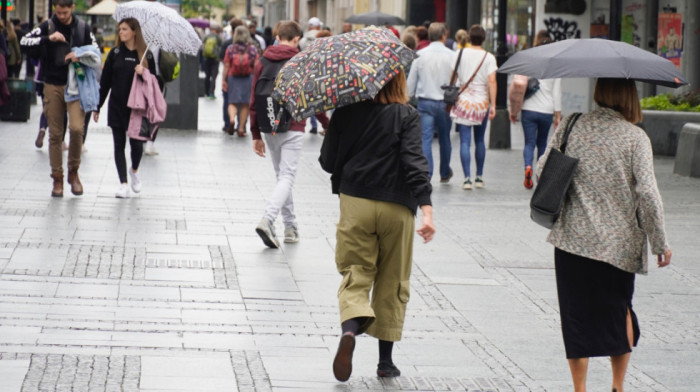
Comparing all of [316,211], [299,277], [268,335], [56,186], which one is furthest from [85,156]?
[268,335]

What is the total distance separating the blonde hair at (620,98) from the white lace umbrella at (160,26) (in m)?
7.52

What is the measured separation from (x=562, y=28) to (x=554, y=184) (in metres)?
18.6

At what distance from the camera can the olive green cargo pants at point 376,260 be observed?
6.18 metres

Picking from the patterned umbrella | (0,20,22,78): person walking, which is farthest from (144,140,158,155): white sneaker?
the patterned umbrella

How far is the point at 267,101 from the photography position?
9781 millimetres

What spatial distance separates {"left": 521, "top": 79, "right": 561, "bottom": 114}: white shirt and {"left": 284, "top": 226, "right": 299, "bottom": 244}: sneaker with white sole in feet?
16.9

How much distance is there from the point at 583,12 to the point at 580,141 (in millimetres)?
18595

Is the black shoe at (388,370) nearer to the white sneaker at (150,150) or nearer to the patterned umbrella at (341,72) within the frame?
the patterned umbrella at (341,72)

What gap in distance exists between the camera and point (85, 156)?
16172 millimetres

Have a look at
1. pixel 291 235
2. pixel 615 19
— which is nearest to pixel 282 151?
pixel 291 235

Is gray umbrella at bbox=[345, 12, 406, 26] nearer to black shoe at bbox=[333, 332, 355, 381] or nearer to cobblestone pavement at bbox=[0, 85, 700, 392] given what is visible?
cobblestone pavement at bbox=[0, 85, 700, 392]

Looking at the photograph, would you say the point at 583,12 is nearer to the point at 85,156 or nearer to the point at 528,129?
the point at 528,129

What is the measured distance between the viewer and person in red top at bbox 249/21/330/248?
32.1ft

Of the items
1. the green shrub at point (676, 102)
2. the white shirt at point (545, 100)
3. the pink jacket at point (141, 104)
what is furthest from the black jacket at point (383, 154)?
the green shrub at point (676, 102)
